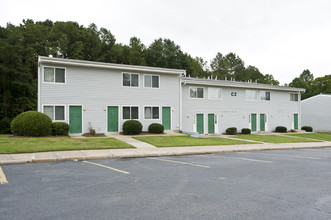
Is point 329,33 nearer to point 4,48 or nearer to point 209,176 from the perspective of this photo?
point 209,176

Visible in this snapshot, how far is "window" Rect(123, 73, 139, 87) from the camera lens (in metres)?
21.5

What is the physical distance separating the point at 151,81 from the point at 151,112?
277 centimetres

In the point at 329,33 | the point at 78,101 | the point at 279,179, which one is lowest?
the point at 279,179

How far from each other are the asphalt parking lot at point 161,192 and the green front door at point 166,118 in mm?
13624

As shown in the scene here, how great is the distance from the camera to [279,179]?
7.48 metres

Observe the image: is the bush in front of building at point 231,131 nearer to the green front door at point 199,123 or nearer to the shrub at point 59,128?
the green front door at point 199,123

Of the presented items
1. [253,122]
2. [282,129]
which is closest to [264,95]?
[253,122]

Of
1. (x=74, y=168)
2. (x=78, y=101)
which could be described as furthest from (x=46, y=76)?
(x=74, y=168)

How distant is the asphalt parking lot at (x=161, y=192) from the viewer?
4.60 m

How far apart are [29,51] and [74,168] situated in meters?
31.9

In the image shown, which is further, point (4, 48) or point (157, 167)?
point (4, 48)

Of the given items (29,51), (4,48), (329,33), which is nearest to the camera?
(329,33)

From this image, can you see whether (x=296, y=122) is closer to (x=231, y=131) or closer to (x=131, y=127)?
(x=231, y=131)

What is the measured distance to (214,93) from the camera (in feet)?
86.5
